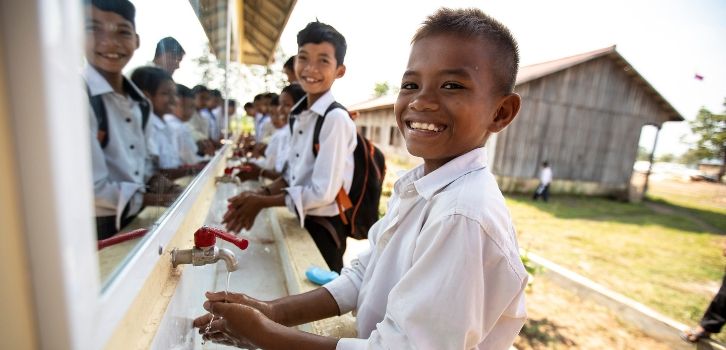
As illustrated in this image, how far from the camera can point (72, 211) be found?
371 mm

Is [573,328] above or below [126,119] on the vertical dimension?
below

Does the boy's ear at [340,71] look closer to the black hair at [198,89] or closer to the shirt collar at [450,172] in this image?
the black hair at [198,89]

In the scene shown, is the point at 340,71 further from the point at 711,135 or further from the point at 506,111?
the point at 711,135

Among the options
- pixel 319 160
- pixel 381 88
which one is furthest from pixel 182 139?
pixel 381 88

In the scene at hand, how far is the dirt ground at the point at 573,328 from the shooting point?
3369 mm

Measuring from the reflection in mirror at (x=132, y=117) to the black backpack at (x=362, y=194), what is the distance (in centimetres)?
90

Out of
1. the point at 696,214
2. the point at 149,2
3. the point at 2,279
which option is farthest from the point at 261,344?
the point at 696,214

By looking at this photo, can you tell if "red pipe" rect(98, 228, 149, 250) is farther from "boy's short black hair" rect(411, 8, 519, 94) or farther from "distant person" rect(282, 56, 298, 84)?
"distant person" rect(282, 56, 298, 84)

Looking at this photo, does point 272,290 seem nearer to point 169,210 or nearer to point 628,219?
point 169,210

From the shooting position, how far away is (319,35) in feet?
6.63

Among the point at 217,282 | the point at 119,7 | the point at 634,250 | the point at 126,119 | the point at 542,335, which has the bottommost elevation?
the point at 634,250

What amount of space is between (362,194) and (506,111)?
1246 millimetres

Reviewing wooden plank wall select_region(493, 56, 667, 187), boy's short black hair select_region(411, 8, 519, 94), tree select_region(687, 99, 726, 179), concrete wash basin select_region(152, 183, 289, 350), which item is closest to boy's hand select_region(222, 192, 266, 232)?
concrete wash basin select_region(152, 183, 289, 350)

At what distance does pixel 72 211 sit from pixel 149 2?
815 mm
